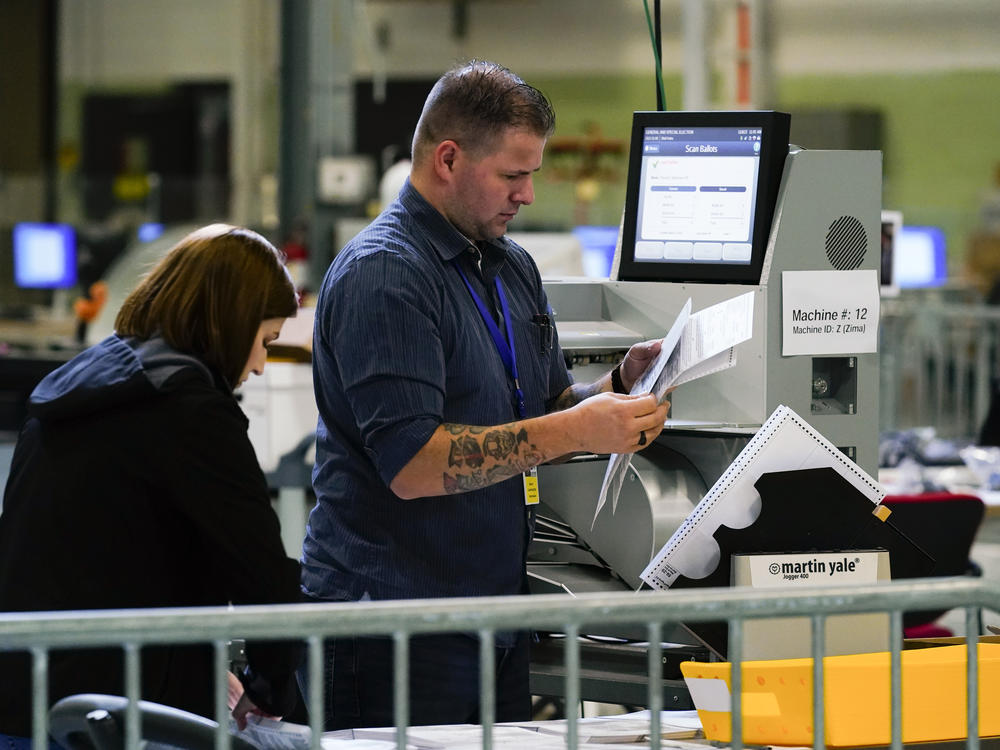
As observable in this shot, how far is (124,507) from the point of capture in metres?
1.63

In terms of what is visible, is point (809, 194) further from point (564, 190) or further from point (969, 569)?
point (564, 190)

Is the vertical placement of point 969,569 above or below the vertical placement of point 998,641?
below

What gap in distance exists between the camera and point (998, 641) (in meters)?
1.98

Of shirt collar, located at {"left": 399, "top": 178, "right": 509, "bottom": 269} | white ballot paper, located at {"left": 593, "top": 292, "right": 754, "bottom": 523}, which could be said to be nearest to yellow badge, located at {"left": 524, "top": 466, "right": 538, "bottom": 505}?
white ballot paper, located at {"left": 593, "top": 292, "right": 754, "bottom": 523}

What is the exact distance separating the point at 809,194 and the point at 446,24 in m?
11.0

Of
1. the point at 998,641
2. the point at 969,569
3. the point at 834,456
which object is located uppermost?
the point at 834,456

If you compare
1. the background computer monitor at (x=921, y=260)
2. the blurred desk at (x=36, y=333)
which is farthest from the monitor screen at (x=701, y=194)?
the background computer monitor at (x=921, y=260)

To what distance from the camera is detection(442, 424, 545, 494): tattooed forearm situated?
6.29 feet

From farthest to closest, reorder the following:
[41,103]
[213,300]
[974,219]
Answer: [41,103]
[974,219]
[213,300]

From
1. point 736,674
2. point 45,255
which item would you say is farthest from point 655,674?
point 45,255

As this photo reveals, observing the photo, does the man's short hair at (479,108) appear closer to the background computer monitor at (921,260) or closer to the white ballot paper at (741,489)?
the white ballot paper at (741,489)

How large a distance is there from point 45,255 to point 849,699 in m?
8.58

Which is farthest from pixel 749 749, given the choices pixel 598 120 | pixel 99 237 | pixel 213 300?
pixel 598 120

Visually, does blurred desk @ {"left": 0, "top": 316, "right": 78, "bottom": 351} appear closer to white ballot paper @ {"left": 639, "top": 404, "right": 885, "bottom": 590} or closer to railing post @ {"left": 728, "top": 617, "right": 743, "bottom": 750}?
white ballot paper @ {"left": 639, "top": 404, "right": 885, "bottom": 590}
